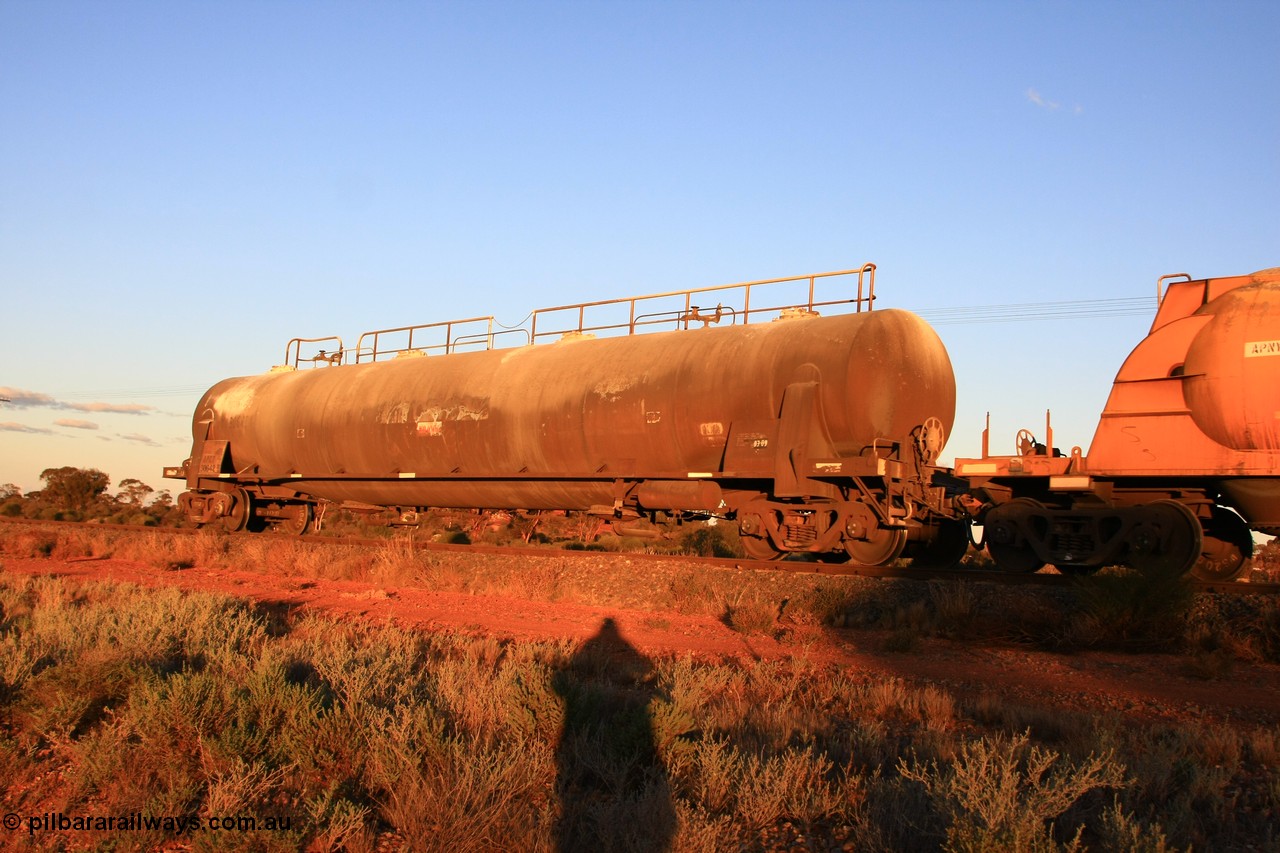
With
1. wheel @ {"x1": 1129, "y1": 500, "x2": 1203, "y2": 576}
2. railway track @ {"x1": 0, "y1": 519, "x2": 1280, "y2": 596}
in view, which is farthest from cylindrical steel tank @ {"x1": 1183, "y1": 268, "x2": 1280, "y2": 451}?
railway track @ {"x1": 0, "y1": 519, "x2": 1280, "y2": 596}

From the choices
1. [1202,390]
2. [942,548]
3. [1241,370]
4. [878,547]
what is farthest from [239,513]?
[1241,370]

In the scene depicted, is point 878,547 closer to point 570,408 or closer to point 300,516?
point 570,408

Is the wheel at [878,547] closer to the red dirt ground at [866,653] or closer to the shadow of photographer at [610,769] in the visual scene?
the red dirt ground at [866,653]

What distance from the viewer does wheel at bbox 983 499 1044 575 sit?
41.6 ft

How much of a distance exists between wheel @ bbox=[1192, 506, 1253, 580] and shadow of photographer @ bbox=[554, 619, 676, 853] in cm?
802

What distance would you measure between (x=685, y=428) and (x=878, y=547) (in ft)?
10.7

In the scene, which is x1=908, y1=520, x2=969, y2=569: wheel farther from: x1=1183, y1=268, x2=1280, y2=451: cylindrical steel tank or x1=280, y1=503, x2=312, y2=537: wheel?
x1=280, y1=503, x2=312, y2=537: wheel

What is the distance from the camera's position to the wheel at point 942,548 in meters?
14.9

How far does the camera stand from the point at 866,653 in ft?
33.5

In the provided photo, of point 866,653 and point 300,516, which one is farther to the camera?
point 300,516

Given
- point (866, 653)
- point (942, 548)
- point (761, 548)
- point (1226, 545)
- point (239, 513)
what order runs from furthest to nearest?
point (239, 513) < point (942, 548) < point (761, 548) < point (1226, 545) < point (866, 653)

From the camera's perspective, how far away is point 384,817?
5188 millimetres

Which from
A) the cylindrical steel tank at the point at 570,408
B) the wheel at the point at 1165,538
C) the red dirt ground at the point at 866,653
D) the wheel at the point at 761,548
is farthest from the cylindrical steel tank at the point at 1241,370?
the wheel at the point at 761,548

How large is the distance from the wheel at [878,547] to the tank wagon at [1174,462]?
3.86ft
